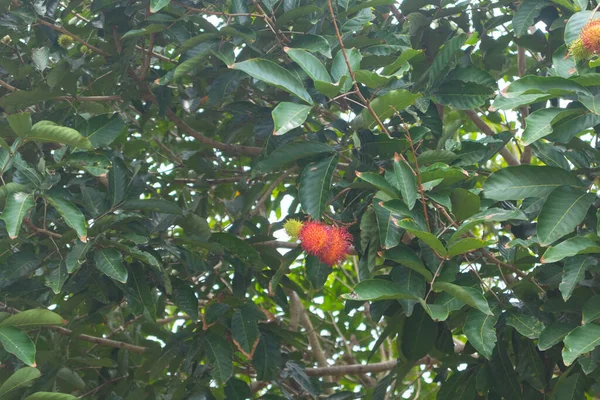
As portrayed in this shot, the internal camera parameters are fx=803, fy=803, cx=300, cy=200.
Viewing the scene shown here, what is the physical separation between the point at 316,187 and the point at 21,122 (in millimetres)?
743

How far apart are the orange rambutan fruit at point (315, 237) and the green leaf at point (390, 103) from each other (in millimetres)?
303

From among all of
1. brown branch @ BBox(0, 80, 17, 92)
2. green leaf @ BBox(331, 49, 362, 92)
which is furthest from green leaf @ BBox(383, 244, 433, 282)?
brown branch @ BBox(0, 80, 17, 92)

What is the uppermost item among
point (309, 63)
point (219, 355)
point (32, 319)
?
point (309, 63)

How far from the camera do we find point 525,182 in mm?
1930

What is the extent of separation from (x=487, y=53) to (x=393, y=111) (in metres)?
1.17

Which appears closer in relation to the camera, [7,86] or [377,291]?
[377,291]

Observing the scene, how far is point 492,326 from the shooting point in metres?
1.88

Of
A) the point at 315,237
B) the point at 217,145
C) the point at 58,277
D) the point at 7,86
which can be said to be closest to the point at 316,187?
the point at 315,237

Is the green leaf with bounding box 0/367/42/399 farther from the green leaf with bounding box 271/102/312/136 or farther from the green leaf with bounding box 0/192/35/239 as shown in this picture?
the green leaf with bounding box 271/102/312/136

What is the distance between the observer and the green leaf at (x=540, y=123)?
1.78 metres

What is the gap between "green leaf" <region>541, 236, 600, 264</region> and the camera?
1748 mm

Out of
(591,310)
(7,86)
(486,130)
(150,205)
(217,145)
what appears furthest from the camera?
(486,130)

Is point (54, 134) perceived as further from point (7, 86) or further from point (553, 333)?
point (553, 333)

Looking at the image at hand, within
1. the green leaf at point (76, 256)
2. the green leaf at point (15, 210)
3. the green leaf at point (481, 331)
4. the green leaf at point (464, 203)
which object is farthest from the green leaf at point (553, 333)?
the green leaf at point (15, 210)
